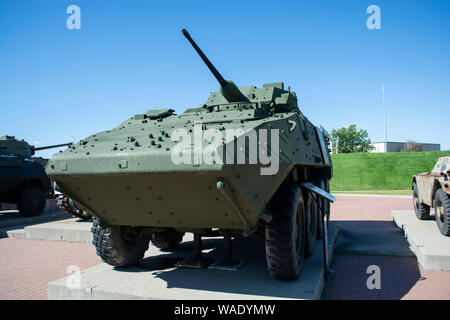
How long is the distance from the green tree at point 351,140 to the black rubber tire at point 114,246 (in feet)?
164

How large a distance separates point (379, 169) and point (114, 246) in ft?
69.5

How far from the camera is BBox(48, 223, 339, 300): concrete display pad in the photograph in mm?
4176

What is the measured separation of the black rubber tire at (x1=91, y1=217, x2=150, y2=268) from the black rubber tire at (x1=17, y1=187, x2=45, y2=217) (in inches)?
347

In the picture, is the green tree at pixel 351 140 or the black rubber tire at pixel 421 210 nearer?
the black rubber tire at pixel 421 210

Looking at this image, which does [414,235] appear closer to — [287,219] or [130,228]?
[287,219]

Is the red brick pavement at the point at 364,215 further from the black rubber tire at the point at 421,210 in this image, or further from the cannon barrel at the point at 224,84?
the cannon barrel at the point at 224,84

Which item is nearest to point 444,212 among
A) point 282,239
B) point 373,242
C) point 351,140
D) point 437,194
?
point 437,194

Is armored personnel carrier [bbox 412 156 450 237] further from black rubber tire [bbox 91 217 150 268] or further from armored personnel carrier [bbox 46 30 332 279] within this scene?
black rubber tire [bbox 91 217 150 268]

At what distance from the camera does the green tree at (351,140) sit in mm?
53062

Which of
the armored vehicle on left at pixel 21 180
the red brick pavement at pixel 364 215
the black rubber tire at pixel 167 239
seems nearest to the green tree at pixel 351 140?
the red brick pavement at pixel 364 215

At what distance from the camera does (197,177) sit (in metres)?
3.55

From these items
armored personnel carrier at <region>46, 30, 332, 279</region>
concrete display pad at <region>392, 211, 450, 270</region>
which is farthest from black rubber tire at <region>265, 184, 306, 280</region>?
concrete display pad at <region>392, 211, 450, 270</region>

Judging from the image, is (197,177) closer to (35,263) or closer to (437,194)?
(35,263)
